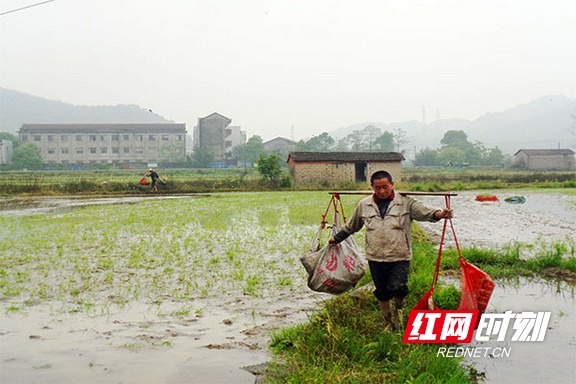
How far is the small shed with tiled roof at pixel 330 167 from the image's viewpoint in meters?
33.7

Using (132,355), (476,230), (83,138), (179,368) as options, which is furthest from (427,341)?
(83,138)

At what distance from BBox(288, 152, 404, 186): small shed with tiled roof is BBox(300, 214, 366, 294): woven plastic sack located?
2856cm

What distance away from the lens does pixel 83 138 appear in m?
75.4

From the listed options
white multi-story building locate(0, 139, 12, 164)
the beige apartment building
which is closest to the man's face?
the beige apartment building

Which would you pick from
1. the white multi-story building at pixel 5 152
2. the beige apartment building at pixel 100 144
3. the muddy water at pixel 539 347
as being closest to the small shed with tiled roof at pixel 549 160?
the beige apartment building at pixel 100 144

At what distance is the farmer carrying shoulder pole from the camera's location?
A: 4.28 metres

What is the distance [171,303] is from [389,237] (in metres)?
2.79

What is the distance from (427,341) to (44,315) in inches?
154

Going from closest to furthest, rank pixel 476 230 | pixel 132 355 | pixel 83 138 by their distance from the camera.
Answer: pixel 132 355 → pixel 476 230 → pixel 83 138

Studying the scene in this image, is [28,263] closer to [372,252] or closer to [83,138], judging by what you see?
[372,252]

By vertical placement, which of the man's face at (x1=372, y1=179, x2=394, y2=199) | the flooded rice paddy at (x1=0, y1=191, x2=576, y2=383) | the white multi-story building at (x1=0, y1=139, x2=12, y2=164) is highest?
the white multi-story building at (x1=0, y1=139, x2=12, y2=164)

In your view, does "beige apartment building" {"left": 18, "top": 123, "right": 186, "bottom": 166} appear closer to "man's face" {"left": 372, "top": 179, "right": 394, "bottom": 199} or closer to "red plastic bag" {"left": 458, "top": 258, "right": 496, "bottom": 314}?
"man's face" {"left": 372, "top": 179, "right": 394, "bottom": 199}

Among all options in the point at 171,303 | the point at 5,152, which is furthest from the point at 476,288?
the point at 5,152

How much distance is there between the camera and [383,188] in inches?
169
